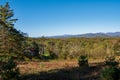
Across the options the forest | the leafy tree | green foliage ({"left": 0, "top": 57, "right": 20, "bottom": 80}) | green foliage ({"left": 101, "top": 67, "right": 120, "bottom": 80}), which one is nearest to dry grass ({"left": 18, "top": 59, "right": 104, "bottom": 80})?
the forest

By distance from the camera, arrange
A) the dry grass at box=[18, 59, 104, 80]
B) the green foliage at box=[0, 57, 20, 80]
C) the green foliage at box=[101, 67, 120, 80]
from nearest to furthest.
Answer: the green foliage at box=[0, 57, 20, 80], the green foliage at box=[101, 67, 120, 80], the dry grass at box=[18, 59, 104, 80]

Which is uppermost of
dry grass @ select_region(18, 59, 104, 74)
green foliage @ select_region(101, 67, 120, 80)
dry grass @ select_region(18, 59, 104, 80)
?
green foliage @ select_region(101, 67, 120, 80)

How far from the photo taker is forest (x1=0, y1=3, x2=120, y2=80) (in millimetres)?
20984

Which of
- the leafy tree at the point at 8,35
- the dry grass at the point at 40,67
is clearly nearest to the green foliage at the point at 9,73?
the dry grass at the point at 40,67

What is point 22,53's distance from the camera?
59.3 m

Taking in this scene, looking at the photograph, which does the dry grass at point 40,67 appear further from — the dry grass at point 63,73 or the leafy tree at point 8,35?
the leafy tree at point 8,35

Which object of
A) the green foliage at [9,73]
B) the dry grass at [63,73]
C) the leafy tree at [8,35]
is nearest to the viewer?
the green foliage at [9,73]

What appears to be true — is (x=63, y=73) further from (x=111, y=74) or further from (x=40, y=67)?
(x=40, y=67)

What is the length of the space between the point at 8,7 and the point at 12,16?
1.77m

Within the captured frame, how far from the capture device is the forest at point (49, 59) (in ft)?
68.8

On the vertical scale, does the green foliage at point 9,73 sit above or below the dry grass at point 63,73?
above

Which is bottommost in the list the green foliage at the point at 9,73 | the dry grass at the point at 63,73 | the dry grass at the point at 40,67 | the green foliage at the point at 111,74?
the dry grass at the point at 40,67

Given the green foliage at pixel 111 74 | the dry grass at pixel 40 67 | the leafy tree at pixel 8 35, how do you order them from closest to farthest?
the green foliage at pixel 111 74, the dry grass at pixel 40 67, the leafy tree at pixel 8 35

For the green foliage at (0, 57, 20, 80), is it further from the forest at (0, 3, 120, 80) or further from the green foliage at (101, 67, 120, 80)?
the green foliage at (101, 67, 120, 80)
